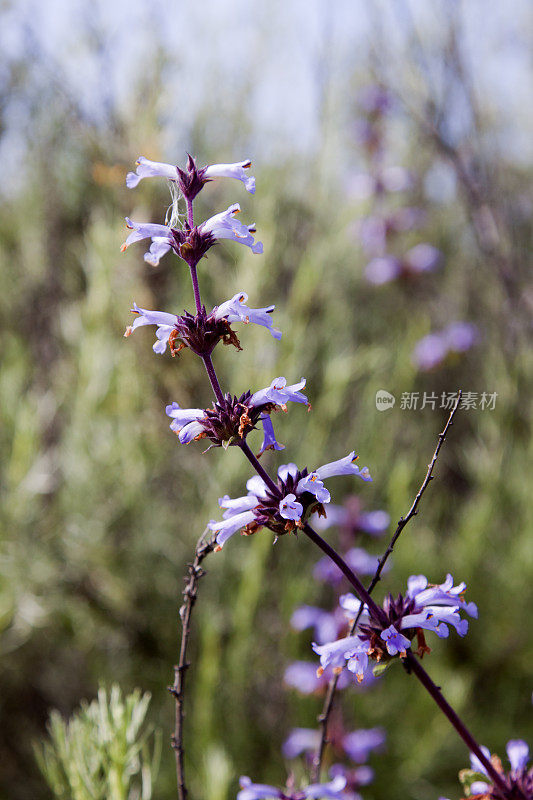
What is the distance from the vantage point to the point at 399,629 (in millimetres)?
813

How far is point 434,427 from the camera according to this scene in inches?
149

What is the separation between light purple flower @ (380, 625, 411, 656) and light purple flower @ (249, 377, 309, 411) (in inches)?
11.0

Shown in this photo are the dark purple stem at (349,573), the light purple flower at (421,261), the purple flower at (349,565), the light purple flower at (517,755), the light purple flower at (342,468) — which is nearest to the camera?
the dark purple stem at (349,573)

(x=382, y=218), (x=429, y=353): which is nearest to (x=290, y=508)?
(x=429, y=353)

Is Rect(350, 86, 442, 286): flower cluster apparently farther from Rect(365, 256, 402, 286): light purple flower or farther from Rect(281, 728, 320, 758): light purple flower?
Rect(281, 728, 320, 758): light purple flower

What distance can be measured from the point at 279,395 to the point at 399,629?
13.1 inches

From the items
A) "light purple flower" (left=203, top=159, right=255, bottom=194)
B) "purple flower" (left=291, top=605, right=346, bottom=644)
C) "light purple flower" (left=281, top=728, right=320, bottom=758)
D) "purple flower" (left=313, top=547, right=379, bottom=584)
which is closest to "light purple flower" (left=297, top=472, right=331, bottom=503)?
"light purple flower" (left=203, top=159, right=255, bottom=194)

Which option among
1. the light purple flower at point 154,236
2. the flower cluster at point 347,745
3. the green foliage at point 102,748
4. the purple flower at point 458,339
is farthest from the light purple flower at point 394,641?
the purple flower at point 458,339

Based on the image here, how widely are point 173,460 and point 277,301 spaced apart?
0.88m

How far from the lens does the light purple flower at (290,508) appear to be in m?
0.71

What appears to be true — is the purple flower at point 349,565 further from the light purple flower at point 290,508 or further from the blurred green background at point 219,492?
the light purple flower at point 290,508

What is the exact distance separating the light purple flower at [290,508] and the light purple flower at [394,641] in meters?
0.17

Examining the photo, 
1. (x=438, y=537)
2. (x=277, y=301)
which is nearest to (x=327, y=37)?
(x=277, y=301)

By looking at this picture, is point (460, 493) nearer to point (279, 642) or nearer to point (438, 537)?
point (438, 537)
